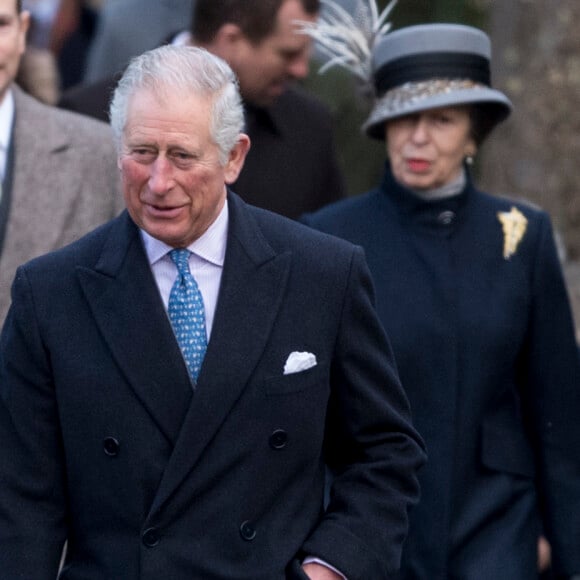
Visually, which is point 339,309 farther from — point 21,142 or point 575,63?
point 575,63

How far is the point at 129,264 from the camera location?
14.1 feet

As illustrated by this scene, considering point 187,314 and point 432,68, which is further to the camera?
point 432,68

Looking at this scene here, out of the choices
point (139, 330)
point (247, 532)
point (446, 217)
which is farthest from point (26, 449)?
point (446, 217)

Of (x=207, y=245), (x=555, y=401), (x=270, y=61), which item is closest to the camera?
(x=207, y=245)

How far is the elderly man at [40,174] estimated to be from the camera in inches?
214

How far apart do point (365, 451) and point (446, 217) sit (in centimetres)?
130

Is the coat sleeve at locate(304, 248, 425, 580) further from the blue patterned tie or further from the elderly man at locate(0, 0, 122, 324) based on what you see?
the elderly man at locate(0, 0, 122, 324)

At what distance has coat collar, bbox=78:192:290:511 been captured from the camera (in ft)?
13.7

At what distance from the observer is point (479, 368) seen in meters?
5.37

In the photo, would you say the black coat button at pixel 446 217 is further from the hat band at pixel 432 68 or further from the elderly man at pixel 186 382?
the elderly man at pixel 186 382

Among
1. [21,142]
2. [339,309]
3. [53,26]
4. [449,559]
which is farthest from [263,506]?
[53,26]

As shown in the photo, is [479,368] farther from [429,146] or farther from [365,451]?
[365,451]

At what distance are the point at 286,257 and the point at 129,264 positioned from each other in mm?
350

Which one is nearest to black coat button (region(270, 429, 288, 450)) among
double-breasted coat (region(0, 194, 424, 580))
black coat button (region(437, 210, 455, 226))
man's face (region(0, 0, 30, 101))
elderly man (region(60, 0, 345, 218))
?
double-breasted coat (region(0, 194, 424, 580))
